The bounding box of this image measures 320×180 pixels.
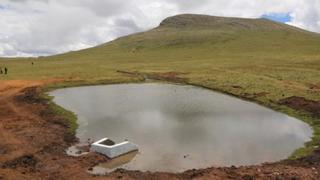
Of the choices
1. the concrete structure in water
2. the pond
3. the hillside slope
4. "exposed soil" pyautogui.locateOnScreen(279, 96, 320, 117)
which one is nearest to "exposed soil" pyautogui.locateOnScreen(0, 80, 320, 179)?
the concrete structure in water

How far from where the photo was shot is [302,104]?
154 feet

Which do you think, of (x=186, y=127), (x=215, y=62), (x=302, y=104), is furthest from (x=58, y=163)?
(x=215, y=62)

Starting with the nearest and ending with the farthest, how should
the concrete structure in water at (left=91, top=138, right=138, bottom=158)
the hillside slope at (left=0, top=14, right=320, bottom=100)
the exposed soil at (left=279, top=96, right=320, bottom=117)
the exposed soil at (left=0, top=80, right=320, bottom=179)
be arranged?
the exposed soil at (left=0, top=80, right=320, bottom=179) → the concrete structure in water at (left=91, top=138, right=138, bottom=158) → the exposed soil at (left=279, top=96, right=320, bottom=117) → the hillside slope at (left=0, top=14, right=320, bottom=100)

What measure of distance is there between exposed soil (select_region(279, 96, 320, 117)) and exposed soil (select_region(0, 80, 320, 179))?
601 inches

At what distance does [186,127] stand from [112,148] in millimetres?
11157

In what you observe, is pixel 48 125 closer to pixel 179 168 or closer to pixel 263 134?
pixel 179 168

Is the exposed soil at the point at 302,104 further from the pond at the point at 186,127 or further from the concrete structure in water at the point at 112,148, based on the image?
the concrete structure in water at the point at 112,148

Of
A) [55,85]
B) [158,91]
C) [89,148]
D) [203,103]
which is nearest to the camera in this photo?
[89,148]

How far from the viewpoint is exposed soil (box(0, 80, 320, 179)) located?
79.7 ft

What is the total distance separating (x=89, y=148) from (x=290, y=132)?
54.2ft

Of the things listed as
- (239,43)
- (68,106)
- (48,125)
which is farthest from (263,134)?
(239,43)

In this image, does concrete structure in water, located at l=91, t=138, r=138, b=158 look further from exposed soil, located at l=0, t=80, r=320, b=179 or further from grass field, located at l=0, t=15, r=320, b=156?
grass field, located at l=0, t=15, r=320, b=156

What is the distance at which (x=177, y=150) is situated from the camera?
3000cm

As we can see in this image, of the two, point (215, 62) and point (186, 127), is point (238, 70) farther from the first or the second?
point (186, 127)
